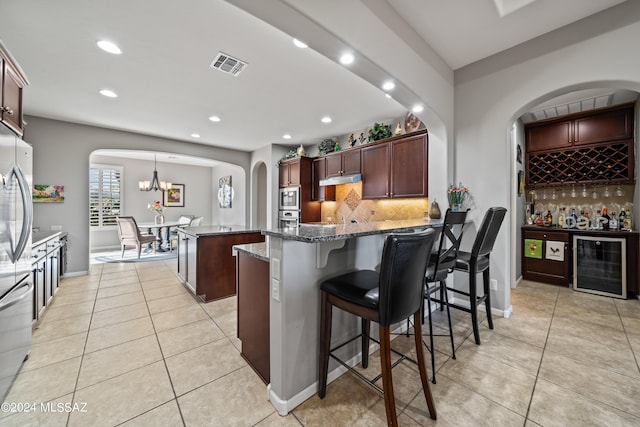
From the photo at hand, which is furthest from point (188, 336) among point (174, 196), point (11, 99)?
point (174, 196)

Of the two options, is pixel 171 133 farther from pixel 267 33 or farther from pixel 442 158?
pixel 442 158

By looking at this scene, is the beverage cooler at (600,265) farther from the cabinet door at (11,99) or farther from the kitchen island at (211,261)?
the cabinet door at (11,99)

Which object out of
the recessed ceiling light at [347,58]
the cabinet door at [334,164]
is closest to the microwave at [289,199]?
the cabinet door at [334,164]

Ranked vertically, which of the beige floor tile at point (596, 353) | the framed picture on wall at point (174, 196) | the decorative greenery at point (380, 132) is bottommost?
the beige floor tile at point (596, 353)

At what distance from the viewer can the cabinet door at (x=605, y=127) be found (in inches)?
133

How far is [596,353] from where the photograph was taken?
2049 mm

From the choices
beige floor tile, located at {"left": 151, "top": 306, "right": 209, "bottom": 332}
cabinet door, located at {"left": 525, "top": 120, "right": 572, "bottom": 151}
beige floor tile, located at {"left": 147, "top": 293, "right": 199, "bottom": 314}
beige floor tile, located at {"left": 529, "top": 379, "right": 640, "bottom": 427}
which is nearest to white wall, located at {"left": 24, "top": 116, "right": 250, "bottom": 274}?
beige floor tile, located at {"left": 147, "top": 293, "right": 199, "bottom": 314}

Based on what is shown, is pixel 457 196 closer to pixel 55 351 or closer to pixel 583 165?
pixel 583 165

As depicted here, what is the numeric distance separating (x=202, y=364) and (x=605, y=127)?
5820mm

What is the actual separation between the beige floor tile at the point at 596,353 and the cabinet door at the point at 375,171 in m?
2.53

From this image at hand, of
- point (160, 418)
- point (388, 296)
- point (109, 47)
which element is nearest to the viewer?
point (388, 296)

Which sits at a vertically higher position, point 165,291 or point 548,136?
point 548,136

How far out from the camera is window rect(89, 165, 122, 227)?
22.9ft

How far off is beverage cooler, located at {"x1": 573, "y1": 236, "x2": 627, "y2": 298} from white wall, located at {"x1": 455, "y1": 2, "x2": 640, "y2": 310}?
5.95ft
